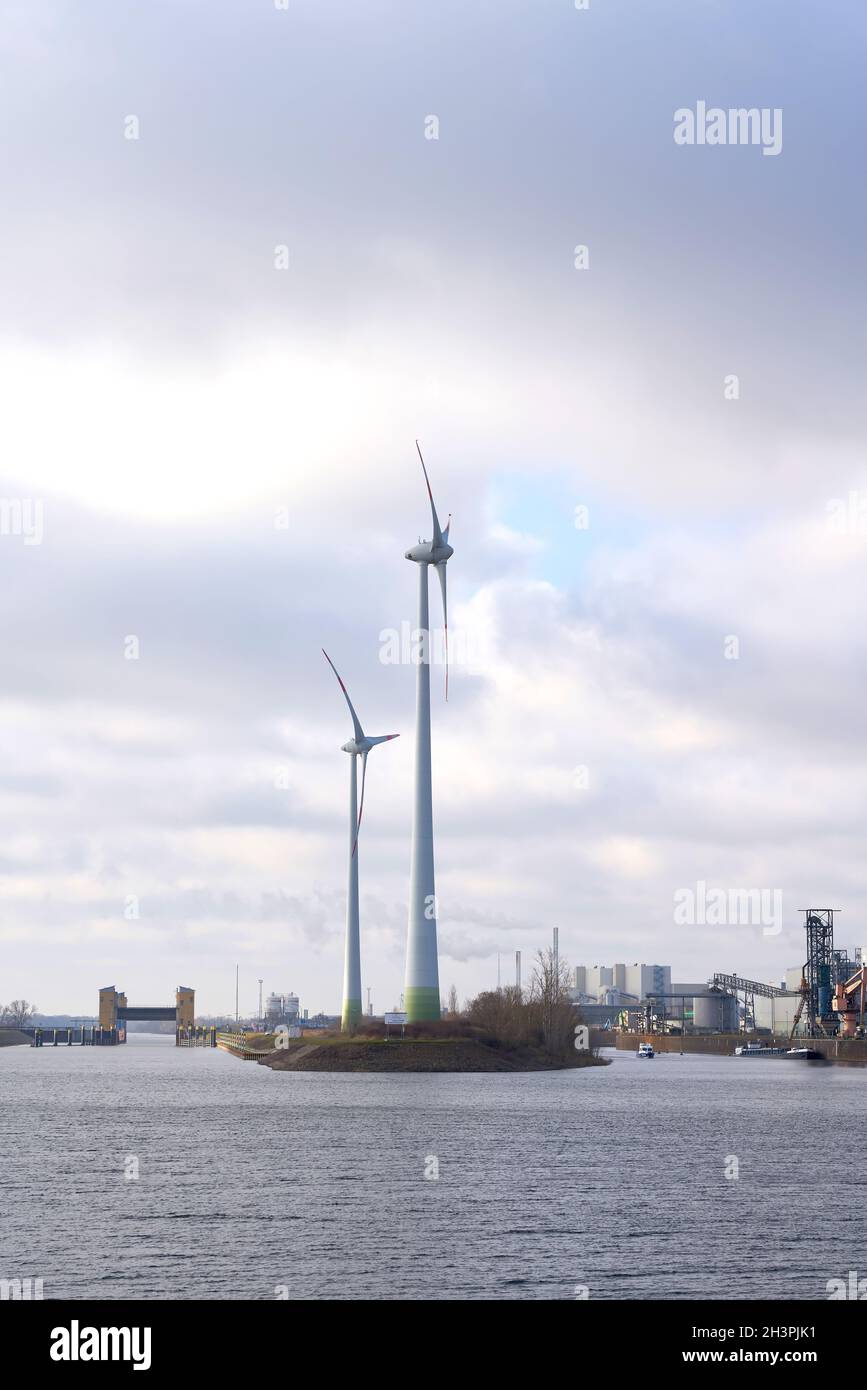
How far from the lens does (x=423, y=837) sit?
15688 cm

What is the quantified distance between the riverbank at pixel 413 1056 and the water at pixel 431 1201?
151ft

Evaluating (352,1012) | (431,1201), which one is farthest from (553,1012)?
(431,1201)

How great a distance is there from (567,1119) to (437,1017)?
6758 centimetres

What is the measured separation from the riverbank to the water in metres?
45.9

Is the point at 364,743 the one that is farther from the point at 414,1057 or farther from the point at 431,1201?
the point at 431,1201

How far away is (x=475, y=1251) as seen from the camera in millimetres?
48969

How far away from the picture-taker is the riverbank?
163 metres

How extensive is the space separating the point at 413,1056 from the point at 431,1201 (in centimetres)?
10491

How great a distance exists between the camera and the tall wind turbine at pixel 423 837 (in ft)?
516

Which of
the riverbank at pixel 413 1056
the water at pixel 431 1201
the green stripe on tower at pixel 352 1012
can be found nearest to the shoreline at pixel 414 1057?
the riverbank at pixel 413 1056
